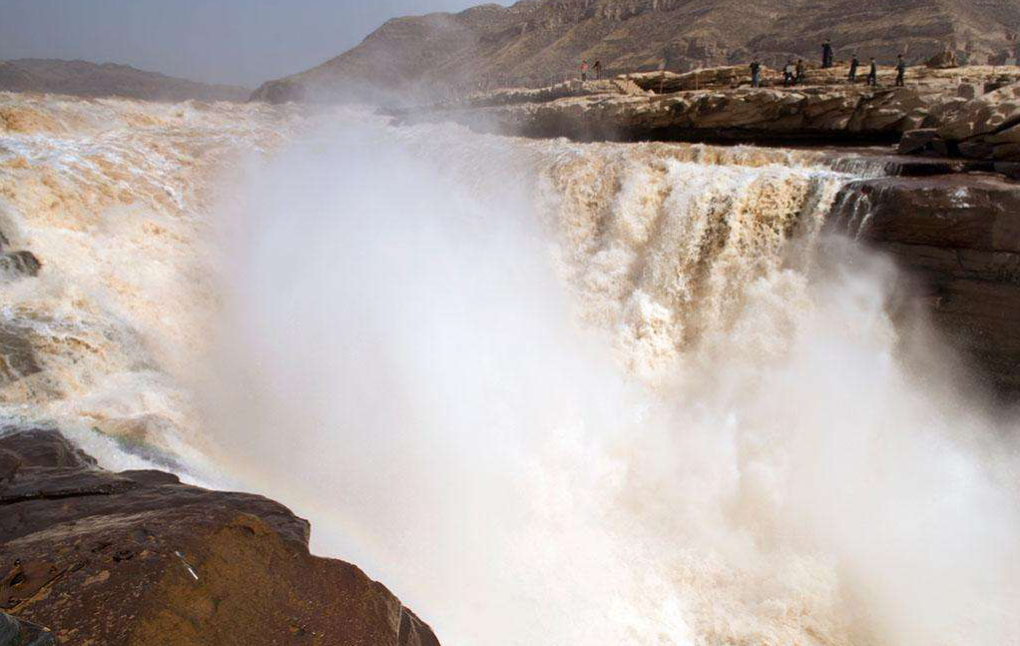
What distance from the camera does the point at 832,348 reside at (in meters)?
7.25

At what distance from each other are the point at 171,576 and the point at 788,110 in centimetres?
1305

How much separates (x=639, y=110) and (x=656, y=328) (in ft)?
25.9

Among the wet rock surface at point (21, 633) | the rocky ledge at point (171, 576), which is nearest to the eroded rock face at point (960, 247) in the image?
the rocky ledge at point (171, 576)

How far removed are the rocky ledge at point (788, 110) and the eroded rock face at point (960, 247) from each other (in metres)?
1.70

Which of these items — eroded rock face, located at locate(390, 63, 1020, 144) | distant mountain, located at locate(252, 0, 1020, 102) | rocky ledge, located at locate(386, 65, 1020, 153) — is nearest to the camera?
rocky ledge, located at locate(386, 65, 1020, 153)

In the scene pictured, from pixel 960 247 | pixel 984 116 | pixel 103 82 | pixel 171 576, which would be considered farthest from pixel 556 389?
pixel 103 82

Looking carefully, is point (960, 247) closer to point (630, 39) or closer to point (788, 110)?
point (788, 110)

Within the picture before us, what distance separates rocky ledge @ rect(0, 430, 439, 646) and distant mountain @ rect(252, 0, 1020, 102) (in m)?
22.2

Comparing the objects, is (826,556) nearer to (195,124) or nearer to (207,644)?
(207,644)

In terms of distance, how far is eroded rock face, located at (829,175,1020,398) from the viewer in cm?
659

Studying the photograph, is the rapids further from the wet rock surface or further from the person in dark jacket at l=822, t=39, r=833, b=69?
the person in dark jacket at l=822, t=39, r=833, b=69

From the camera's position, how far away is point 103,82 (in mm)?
42188

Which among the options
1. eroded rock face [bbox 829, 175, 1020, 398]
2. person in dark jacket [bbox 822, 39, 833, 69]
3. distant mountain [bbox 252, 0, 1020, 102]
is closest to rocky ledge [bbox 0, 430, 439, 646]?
eroded rock face [bbox 829, 175, 1020, 398]

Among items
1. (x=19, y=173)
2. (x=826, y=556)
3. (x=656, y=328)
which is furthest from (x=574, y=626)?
(x=19, y=173)
